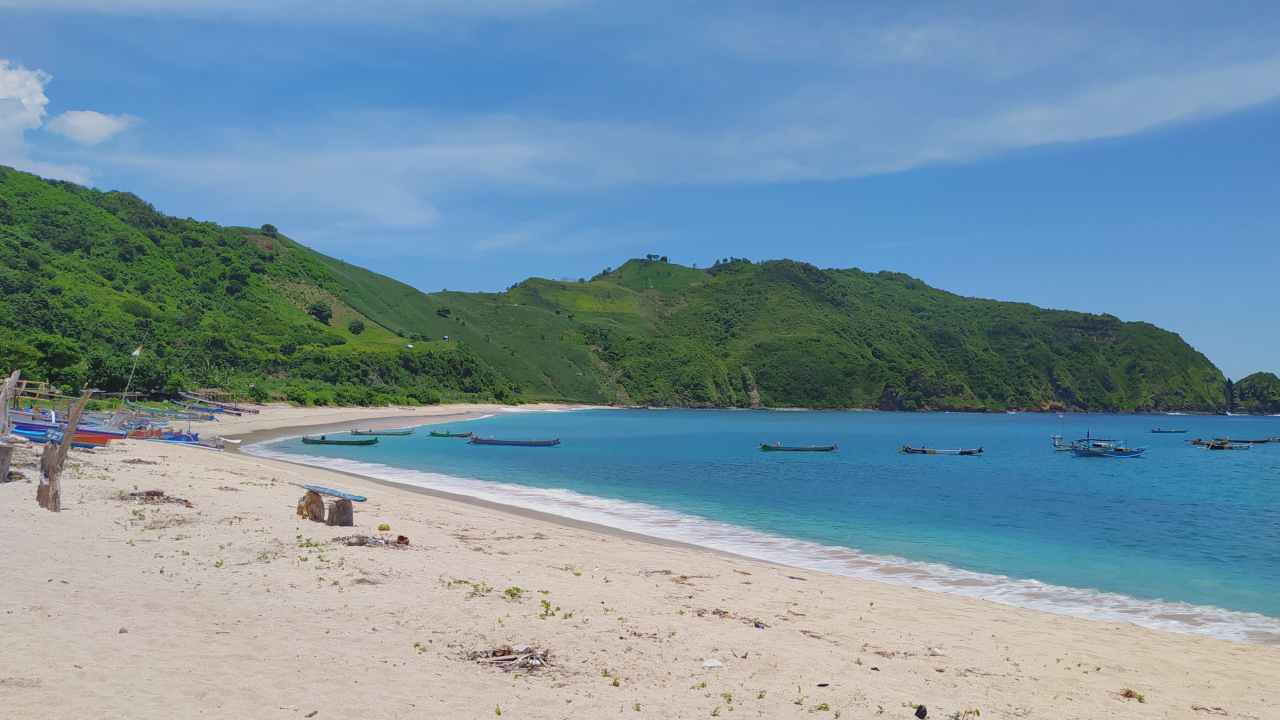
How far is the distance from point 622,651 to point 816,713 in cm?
272

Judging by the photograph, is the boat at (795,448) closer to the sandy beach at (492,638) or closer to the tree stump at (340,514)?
the sandy beach at (492,638)

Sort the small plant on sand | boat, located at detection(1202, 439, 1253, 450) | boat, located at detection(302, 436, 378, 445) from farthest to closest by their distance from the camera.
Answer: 1. boat, located at detection(1202, 439, 1253, 450)
2. boat, located at detection(302, 436, 378, 445)
3. the small plant on sand

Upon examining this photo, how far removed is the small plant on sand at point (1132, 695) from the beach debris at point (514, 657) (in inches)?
279

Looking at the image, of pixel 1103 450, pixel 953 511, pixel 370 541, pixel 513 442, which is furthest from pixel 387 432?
pixel 1103 450

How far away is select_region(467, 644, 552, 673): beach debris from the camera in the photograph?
9414 mm

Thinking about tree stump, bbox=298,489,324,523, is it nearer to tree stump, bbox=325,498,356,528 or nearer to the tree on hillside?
tree stump, bbox=325,498,356,528

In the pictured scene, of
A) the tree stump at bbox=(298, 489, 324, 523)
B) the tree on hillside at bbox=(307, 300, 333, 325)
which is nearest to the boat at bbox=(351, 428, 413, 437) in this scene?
the tree stump at bbox=(298, 489, 324, 523)

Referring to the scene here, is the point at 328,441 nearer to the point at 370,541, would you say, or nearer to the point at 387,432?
the point at 387,432

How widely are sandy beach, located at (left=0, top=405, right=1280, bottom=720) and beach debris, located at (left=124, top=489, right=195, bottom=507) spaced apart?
0.83 ft

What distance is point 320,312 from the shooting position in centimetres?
14462

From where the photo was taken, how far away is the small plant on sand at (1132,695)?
9922mm

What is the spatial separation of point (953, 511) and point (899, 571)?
610 inches

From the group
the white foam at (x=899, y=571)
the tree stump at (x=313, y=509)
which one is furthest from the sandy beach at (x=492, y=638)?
the white foam at (x=899, y=571)

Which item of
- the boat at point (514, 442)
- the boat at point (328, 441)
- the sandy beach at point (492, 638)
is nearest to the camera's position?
the sandy beach at point (492, 638)
